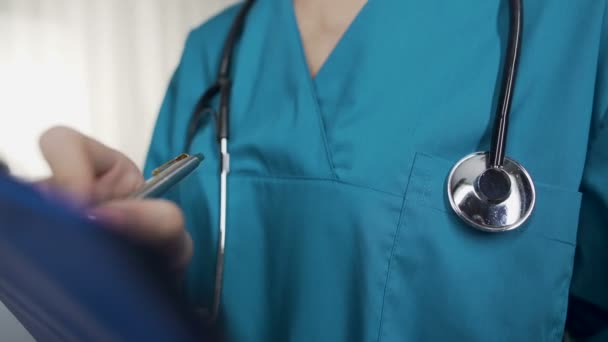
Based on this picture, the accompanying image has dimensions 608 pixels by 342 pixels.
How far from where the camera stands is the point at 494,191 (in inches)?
13.5

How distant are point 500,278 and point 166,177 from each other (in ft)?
0.95

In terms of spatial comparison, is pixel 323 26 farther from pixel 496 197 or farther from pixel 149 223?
pixel 149 223

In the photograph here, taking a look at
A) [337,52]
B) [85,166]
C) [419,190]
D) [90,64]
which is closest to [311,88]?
[337,52]

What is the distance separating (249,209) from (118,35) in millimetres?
658

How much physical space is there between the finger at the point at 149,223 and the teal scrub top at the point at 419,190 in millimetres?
112

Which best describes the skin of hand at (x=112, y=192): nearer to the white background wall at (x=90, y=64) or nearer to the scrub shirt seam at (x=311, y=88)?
the scrub shirt seam at (x=311, y=88)

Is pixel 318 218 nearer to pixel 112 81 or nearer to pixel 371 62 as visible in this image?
pixel 371 62

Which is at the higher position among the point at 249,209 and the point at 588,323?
the point at 249,209

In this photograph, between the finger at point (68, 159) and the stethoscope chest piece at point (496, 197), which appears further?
the stethoscope chest piece at point (496, 197)

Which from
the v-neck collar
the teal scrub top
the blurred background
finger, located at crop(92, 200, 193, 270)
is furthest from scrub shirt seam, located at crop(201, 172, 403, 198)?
the blurred background

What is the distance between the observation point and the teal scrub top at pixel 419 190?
1.19ft

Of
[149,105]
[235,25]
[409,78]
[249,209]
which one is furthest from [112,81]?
[409,78]

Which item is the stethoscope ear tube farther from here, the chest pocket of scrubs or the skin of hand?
the skin of hand

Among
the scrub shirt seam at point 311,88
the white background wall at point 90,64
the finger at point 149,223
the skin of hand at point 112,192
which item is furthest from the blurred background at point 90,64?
the finger at point 149,223
